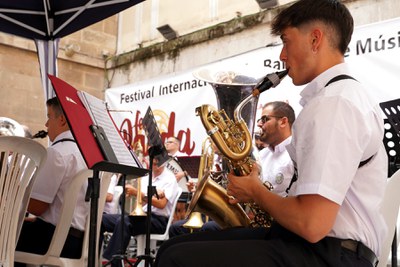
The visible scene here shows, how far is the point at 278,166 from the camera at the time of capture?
13.1ft

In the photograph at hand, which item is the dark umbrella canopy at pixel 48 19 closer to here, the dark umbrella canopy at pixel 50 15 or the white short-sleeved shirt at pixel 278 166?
the dark umbrella canopy at pixel 50 15

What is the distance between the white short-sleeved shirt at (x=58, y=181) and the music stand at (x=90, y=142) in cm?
80

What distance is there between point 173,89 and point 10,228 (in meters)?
4.94

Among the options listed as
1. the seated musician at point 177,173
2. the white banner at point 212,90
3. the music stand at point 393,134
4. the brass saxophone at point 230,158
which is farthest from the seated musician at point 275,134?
the seated musician at point 177,173

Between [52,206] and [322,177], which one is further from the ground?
[322,177]

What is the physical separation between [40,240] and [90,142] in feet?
4.12

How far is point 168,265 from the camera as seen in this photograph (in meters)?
1.61

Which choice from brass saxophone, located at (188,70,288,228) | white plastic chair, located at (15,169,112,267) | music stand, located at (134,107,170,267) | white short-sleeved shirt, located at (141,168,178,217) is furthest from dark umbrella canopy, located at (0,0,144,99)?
brass saxophone, located at (188,70,288,228)

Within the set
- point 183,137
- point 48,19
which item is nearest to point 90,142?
point 48,19

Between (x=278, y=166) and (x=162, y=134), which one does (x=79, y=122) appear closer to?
(x=278, y=166)

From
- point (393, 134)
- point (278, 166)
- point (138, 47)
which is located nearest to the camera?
point (393, 134)

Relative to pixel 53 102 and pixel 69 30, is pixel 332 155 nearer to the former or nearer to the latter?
pixel 53 102

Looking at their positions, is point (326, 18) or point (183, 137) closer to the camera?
point (326, 18)

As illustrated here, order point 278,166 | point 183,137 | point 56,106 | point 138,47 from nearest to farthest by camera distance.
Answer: point 56,106 → point 278,166 → point 183,137 → point 138,47
